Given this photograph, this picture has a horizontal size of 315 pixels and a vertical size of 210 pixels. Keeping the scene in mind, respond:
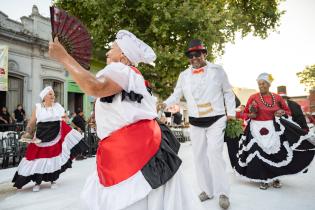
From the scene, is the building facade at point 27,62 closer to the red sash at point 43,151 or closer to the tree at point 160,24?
the tree at point 160,24

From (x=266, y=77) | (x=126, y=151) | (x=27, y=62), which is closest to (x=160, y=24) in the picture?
(x=27, y=62)

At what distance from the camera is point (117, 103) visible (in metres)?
2.17

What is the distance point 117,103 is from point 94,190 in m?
0.68

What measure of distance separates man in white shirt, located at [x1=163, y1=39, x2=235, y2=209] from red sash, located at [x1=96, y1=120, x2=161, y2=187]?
2.17m

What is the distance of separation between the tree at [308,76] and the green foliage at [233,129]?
59.1m

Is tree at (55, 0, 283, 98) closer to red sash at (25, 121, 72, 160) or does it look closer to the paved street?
red sash at (25, 121, 72, 160)

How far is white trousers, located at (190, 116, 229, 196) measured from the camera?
422cm

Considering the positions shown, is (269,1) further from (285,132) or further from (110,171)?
(110,171)

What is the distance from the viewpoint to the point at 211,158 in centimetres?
429

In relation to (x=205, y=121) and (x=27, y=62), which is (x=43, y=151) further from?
(x=27, y=62)

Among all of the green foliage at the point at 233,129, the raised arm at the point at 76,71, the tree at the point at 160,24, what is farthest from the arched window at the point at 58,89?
the raised arm at the point at 76,71

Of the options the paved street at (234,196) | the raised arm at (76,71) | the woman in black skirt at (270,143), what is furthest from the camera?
the woman in black skirt at (270,143)

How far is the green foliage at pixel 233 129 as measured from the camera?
14.4 feet

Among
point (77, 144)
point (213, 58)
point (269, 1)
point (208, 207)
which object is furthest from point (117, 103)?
point (269, 1)
